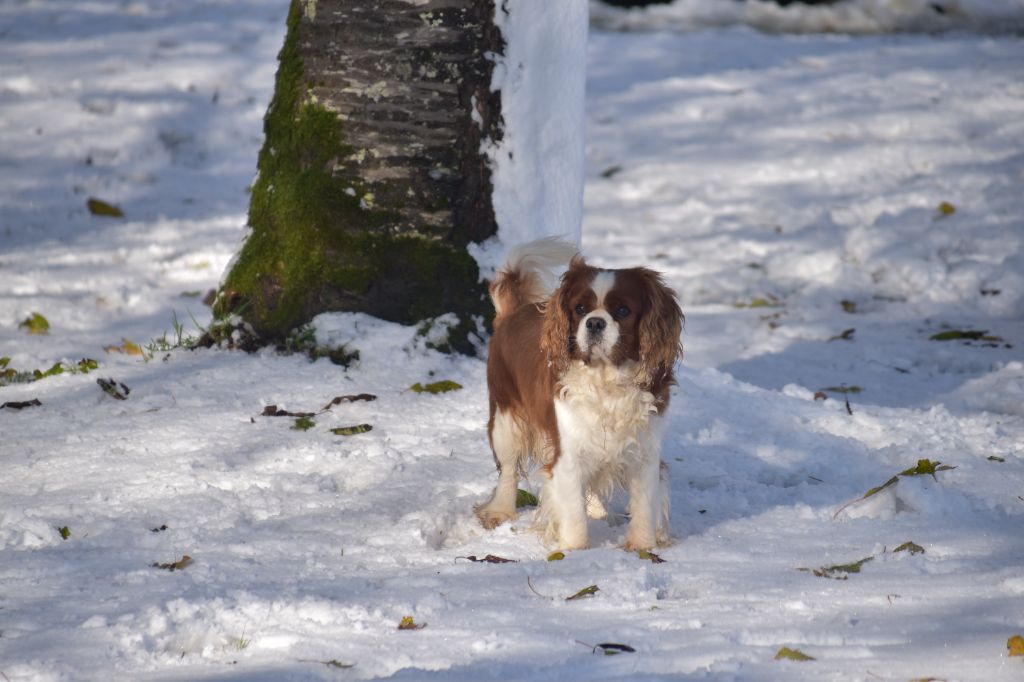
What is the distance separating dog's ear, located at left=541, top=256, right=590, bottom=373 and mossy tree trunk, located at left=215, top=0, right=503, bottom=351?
1.45 metres

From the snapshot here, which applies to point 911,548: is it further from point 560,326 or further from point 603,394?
point 560,326

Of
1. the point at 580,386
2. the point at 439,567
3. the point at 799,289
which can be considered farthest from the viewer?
the point at 799,289

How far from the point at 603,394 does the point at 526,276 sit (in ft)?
2.86

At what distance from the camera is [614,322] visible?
386 cm

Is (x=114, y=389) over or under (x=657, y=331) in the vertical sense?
under

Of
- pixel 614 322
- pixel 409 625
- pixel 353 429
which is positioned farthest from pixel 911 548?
pixel 353 429

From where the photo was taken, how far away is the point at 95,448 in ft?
14.9

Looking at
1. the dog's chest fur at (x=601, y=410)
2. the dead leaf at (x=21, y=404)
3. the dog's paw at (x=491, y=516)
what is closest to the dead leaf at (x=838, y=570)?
the dog's chest fur at (x=601, y=410)

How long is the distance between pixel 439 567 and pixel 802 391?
2.77 m

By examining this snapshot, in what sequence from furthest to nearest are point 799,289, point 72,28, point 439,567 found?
point 72,28 → point 799,289 → point 439,567

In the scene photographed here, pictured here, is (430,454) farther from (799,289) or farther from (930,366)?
(799,289)

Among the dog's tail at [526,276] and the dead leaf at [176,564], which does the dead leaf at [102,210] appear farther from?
the dead leaf at [176,564]

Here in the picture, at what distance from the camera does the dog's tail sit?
14.9ft

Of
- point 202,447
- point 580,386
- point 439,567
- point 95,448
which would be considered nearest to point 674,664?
point 439,567
